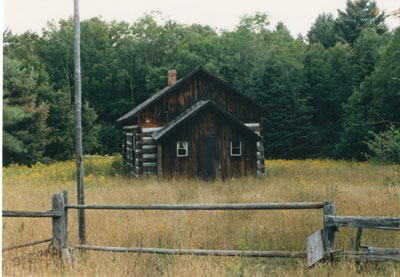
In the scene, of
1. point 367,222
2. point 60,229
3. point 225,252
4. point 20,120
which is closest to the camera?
point 367,222

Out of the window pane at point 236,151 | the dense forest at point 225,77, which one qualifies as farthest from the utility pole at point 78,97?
the dense forest at point 225,77

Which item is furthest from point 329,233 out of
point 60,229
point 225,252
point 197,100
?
point 197,100

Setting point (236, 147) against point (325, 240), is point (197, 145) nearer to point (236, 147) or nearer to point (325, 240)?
point (236, 147)

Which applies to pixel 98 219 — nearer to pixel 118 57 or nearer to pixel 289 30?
pixel 118 57

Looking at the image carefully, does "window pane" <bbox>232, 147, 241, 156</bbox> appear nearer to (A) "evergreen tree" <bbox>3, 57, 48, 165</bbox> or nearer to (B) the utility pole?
(B) the utility pole

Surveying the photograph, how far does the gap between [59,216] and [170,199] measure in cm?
595

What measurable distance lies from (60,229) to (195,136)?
510 inches

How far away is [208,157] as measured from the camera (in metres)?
19.6

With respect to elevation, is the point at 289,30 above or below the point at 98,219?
above

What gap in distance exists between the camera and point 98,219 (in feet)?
31.8

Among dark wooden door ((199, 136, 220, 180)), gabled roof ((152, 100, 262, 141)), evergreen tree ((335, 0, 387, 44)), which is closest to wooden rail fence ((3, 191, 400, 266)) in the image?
gabled roof ((152, 100, 262, 141))

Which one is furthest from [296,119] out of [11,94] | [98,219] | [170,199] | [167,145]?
[98,219]

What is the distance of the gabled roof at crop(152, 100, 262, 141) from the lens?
60.4 feet

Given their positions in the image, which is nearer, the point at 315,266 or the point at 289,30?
the point at 315,266
